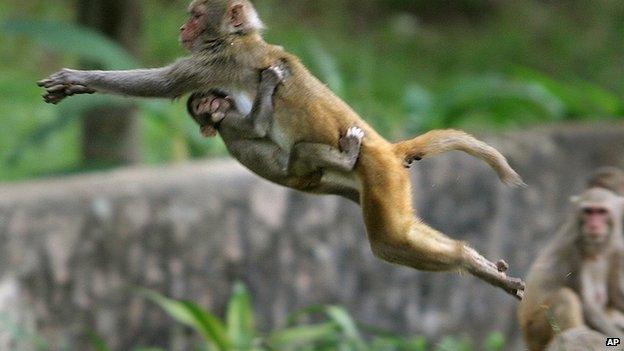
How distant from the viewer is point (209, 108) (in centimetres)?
489

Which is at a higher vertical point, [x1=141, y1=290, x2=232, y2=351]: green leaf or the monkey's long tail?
[x1=141, y1=290, x2=232, y2=351]: green leaf

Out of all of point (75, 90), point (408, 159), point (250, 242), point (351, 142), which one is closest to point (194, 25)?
point (75, 90)

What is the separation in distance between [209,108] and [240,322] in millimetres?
4199

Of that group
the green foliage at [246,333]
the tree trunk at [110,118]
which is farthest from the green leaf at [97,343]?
the tree trunk at [110,118]

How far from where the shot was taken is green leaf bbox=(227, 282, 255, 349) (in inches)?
348

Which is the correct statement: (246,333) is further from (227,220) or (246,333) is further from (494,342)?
(494,342)

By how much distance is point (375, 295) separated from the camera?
10.2 m

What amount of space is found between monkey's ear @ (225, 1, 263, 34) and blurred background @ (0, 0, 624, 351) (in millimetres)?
3705

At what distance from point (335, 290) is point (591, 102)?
11.7 ft

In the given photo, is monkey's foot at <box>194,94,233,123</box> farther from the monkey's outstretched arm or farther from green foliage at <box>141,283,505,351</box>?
green foliage at <box>141,283,505,351</box>

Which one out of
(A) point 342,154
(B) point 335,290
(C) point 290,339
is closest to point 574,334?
(A) point 342,154

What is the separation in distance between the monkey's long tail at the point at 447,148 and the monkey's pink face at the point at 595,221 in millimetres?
2791

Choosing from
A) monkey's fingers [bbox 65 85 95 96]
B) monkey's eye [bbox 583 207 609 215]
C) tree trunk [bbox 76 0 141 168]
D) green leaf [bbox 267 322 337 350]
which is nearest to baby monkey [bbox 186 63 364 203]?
monkey's fingers [bbox 65 85 95 96]

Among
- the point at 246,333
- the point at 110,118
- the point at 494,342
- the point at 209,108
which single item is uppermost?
the point at 110,118
